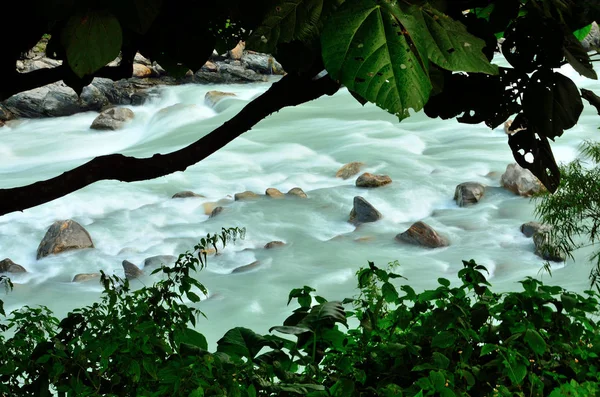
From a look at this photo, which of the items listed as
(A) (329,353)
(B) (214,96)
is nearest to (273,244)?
(A) (329,353)

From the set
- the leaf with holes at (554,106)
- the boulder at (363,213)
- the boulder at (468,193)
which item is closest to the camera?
the leaf with holes at (554,106)

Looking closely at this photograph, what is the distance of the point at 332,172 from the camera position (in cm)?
1100

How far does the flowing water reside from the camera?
790 cm

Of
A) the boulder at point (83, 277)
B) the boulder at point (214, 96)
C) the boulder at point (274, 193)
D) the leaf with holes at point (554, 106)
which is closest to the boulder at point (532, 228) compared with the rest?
the boulder at point (274, 193)

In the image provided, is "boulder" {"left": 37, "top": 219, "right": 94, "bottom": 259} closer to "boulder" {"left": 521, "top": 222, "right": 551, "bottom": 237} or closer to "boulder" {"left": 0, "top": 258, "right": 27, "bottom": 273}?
"boulder" {"left": 0, "top": 258, "right": 27, "bottom": 273}

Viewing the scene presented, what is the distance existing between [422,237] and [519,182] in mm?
1771

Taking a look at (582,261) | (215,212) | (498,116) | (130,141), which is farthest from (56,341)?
(130,141)

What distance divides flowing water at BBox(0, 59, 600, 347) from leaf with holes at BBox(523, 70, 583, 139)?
20.0 feet

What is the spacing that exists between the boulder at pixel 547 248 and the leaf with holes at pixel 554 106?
6982mm

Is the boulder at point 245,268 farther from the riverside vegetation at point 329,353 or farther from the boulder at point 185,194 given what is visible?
the riverside vegetation at point 329,353

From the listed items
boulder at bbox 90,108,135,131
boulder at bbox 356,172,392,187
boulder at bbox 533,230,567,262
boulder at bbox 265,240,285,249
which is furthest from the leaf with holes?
boulder at bbox 90,108,135,131

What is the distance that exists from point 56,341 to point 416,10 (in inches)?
72.0

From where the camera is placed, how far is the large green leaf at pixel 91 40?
2.45ft

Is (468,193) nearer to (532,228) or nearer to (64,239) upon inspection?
(532,228)
